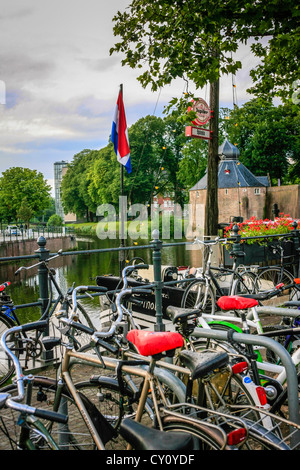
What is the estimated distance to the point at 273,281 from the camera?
774 cm

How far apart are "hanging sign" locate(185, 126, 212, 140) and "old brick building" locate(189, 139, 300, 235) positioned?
1177 inches

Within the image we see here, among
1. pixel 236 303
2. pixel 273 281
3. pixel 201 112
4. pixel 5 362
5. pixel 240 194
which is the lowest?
pixel 5 362

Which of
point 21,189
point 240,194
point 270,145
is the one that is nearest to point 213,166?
point 270,145

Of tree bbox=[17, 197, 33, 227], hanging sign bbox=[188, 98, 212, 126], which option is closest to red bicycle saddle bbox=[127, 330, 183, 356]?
hanging sign bbox=[188, 98, 212, 126]

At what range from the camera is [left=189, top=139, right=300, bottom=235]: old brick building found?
1623 inches

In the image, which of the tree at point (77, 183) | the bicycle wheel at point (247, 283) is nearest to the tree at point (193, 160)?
the tree at point (77, 183)

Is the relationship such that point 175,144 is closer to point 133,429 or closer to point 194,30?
point 194,30

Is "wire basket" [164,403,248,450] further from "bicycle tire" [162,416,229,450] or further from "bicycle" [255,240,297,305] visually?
"bicycle" [255,240,297,305]

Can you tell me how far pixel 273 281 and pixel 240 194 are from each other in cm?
4040

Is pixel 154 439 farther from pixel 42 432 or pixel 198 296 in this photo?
pixel 198 296

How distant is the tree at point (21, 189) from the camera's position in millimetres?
52156

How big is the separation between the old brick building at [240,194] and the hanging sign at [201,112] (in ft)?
98.2
